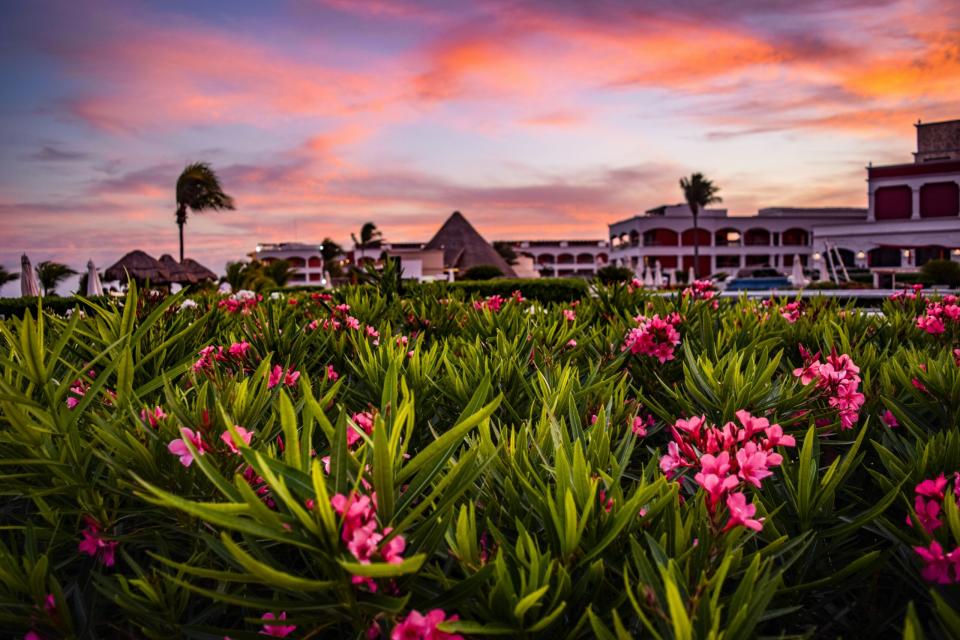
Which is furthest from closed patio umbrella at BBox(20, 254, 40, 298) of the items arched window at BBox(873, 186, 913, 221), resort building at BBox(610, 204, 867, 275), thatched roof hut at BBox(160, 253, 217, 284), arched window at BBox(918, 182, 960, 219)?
resort building at BBox(610, 204, 867, 275)

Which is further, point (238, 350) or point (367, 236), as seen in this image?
point (367, 236)

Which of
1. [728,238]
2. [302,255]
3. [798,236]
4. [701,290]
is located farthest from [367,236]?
[701,290]

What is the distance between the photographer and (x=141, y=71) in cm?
1473

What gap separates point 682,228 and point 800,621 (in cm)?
6600

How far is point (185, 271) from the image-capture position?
23375 millimetres

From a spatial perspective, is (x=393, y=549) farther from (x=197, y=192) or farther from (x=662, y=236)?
(x=662, y=236)

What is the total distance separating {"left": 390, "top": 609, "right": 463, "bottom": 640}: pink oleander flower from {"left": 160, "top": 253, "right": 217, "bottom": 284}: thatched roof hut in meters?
23.4

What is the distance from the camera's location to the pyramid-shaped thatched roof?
151 feet

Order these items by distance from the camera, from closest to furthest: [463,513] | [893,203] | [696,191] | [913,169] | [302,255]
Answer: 1. [463,513]
2. [913,169]
3. [893,203]
4. [696,191]
5. [302,255]

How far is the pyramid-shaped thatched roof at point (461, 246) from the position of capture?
151 ft

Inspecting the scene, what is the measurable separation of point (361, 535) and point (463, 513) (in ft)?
0.74

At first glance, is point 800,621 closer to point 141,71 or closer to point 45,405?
point 45,405

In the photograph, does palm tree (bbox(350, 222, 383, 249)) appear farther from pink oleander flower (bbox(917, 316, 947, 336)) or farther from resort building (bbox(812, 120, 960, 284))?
pink oleander flower (bbox(917, 316, 947, 336))

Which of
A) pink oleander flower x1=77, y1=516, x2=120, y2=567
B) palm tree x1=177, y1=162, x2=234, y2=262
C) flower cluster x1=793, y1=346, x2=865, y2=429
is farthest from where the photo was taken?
palm tree x1=177, y1=162, x2=234, y2=262
